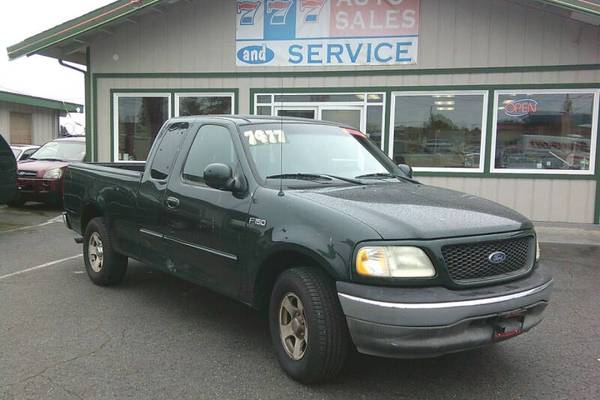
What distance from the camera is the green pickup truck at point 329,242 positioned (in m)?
3.18

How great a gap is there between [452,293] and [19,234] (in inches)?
336

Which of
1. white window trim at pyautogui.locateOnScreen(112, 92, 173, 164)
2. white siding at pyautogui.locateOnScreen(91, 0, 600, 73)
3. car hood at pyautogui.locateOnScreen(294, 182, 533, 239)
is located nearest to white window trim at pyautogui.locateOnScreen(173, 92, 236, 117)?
white window trim at pyautogui.locateOnScreen(112, 92, 173, 164)

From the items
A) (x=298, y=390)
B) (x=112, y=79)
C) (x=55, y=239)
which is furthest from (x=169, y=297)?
(x=112, y=79)

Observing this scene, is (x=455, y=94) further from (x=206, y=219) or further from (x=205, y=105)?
(x=206, y=219)

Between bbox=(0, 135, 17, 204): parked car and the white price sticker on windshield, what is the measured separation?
7.18m

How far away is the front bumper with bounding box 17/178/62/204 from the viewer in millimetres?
12109

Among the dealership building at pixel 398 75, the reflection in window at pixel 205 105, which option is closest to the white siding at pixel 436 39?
the dealership building at pixel 398 75

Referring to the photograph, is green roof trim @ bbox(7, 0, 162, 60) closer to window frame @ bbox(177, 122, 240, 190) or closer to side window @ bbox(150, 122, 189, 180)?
side window @ bbox(150, 122, 189, 180)

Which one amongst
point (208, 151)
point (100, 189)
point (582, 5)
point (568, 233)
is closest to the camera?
point (208, 151)

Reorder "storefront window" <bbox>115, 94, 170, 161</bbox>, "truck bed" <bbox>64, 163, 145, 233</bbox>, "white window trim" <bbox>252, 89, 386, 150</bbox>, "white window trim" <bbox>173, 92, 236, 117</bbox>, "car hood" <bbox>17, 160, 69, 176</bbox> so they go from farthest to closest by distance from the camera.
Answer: "storefront window" <bbox>115, 94, 170, 161</bbox> < "car hood" <bbox>17, 160, 69, 176</bbox> < "white window trim" <bbox>173, 92, 236, 117</bbox> < "white window trim" <bbox>252, 89, 386, 150</bbox> < "truck bed" <bbox>64, 163, 145, 233</bbox>

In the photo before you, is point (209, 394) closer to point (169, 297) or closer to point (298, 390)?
point (298, 390)

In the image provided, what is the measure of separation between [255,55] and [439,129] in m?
4.20

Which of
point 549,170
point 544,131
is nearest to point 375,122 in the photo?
point 544,131

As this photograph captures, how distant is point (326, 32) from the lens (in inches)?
450
